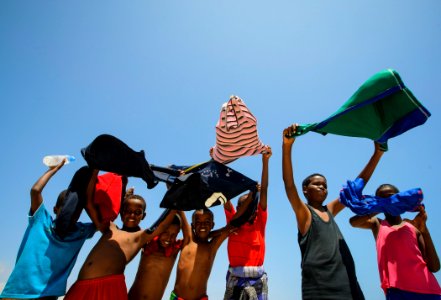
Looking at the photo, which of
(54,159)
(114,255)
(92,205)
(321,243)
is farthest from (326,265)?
(54,159)

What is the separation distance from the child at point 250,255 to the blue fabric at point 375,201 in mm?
1306

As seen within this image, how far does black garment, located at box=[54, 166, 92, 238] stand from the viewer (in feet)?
13.8

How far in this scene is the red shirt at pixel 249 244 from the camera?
482cm

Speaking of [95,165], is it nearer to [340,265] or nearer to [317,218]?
[317,218]

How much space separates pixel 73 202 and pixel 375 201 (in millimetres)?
4185

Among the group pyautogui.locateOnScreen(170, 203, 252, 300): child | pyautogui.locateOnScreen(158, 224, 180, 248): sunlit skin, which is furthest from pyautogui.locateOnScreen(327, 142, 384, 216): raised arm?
pyautogui.locateOnScreen(158, 224, 180, 248): sunlit skin

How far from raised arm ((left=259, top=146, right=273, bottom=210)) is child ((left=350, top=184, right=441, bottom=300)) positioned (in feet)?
4.54

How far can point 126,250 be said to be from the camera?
15.0 ft

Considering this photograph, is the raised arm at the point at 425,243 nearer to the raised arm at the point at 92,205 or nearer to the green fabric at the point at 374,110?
the green fabric at the point at 374,110

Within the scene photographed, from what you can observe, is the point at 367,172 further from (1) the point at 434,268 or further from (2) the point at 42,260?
(2) the point at 42,260

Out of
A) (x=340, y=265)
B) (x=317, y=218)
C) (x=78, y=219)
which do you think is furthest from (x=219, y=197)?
(x=78, y=219)

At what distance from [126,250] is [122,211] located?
0.78 metres

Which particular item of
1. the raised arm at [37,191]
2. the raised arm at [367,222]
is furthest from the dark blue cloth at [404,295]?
the raised arm at [37,191]

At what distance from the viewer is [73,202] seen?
4.30 metres
